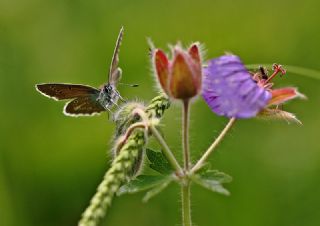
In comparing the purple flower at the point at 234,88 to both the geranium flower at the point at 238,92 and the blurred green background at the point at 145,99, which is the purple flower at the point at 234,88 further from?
the blurred green background at the point at 145,99

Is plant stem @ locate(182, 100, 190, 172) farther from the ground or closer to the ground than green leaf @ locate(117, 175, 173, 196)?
farther from the ground

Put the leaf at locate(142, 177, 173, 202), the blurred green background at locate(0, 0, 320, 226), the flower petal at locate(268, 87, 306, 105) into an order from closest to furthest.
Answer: the leaf at locate(142, 177, 173, 202), the flower petal at locate(268, 87, 306, 105), the blurred green background at locate(0, 0, 320, 226)

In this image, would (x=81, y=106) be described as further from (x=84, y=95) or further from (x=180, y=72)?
(x=180, y=72)

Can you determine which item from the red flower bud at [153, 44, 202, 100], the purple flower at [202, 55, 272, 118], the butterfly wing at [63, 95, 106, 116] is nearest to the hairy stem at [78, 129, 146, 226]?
the red flower bud at [153, 44, 202, 100]

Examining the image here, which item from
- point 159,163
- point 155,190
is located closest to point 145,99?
point 159,163

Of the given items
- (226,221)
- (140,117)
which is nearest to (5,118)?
(226,221)

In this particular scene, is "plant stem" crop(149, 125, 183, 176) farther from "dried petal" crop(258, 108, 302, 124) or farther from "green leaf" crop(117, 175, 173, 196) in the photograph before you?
"dried petal" crop(258, 108, 302, 124)

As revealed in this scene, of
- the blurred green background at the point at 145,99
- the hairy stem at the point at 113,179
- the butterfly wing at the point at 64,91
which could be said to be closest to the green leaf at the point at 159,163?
the hairy stem at the point at 113,179
